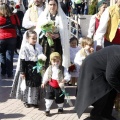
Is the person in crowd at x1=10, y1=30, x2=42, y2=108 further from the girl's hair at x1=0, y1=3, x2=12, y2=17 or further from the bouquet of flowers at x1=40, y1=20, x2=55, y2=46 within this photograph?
the girl's hair at x1=0, y1=3, x2=12, y2=17

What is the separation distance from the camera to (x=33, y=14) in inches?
248

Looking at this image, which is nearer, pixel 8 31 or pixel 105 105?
pixel 105 105

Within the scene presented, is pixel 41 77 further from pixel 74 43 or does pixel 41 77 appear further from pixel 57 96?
pixel 74 43

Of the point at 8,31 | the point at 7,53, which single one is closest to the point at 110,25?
the point at 8,31

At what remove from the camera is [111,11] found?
6.04 meters

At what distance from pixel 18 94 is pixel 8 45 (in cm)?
215

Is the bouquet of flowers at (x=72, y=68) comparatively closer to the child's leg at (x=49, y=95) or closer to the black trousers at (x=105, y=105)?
the child's leg at (x=49, y=95)

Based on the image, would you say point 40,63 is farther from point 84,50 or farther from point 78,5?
point 78,5

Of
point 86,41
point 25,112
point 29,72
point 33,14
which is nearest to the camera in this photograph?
point 25,112

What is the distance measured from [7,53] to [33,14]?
6.46 feet

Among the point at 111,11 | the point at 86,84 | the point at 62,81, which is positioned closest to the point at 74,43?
the point at 111,11

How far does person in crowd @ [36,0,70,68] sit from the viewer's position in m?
5.84

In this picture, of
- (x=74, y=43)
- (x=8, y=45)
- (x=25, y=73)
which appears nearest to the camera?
(x=25, y=73)

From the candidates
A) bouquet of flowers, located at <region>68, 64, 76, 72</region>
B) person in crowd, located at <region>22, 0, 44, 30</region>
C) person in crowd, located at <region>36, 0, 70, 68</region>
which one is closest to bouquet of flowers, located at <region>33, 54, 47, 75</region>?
person in crowd, located at <region>36, 0, 70, 68</region>
